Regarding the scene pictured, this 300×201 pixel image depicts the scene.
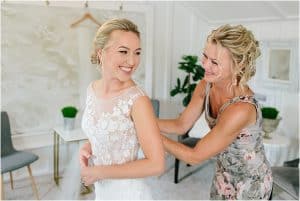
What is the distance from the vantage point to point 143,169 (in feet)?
3.38

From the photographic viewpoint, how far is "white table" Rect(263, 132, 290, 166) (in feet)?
9.25

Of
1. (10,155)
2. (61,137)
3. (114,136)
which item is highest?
(114,136)

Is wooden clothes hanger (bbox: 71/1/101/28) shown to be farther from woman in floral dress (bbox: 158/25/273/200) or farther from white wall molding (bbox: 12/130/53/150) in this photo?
woman in floral dress (bbox: 158/25/273/200)

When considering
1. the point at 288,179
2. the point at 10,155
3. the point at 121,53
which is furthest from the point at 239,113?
the point at 10,155

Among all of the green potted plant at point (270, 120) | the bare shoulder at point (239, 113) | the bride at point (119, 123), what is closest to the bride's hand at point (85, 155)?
the bride at point (119, 123)

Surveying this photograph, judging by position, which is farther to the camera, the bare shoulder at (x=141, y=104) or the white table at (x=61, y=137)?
the white table at (x=61, y=137)

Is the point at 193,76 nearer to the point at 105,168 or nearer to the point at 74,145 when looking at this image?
the point at 74,145

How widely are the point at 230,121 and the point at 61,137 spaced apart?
208cm

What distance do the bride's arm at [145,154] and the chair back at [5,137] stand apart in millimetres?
2040

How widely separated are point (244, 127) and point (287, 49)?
2059 mm

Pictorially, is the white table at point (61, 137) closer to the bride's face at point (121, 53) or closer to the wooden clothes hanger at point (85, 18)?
the wooden clothes hanger at point (85, 18)

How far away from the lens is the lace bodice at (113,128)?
1.10m

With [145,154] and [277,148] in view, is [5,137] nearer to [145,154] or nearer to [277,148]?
[145,154]

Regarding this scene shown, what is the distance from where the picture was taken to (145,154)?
3.45ft
